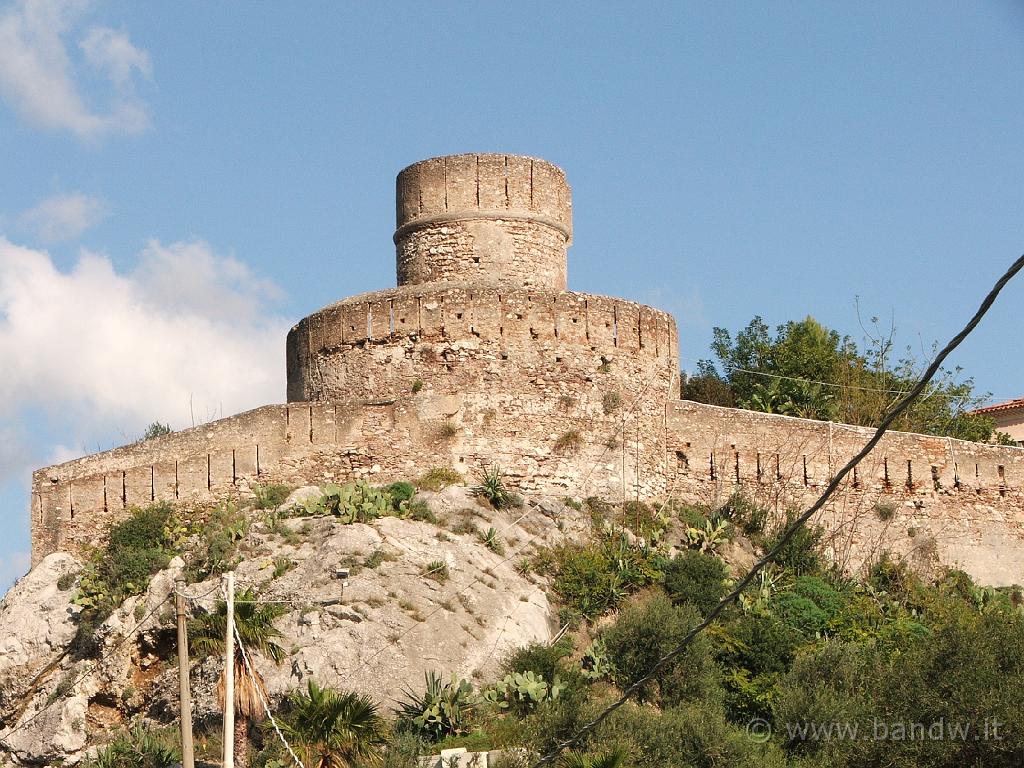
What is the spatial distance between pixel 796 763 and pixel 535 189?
41.6ft

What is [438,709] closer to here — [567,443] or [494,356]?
[567,443]

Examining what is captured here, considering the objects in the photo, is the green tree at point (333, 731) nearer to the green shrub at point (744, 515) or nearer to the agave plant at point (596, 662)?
the agave plant at point (596, 662)

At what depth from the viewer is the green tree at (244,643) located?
81.6 feet

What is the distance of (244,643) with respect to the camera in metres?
26.0

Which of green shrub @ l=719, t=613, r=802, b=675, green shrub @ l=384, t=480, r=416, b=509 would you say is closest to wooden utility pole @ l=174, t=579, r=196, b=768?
green shrub @ l=384, t=480, r=416, b=509

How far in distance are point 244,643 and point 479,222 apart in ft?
34.3

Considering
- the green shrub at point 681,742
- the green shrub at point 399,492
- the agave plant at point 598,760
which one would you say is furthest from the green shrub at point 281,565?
the agave plant at point 598,760

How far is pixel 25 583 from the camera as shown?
3083 centimetres

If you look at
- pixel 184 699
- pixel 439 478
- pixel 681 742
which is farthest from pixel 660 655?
pixel 184 699

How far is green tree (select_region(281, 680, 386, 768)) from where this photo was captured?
24.0m

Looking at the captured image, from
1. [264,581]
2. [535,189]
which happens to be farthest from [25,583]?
[535,189]

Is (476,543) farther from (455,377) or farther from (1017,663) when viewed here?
(1017,663)

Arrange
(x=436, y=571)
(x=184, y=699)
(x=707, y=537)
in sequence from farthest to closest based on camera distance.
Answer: (x=707, y=537), (x=436, y=571), (x=184, y=699)

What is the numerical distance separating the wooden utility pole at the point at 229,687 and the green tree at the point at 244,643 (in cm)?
49
